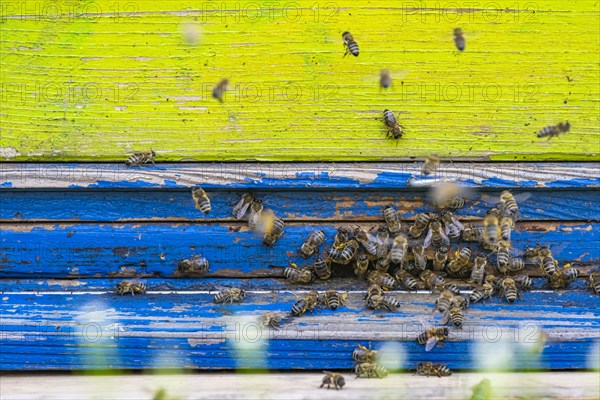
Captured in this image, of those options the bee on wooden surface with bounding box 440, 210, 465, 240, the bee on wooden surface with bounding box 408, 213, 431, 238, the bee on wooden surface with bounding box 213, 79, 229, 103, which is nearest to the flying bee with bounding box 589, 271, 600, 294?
the bee on wooden surface with bounding box 440, 210, 465, 240

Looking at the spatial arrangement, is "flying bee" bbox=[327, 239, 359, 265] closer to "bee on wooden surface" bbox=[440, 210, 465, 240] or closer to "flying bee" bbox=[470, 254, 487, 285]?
"bee on wooden surface" bbox=[440, 210, 465, 240]

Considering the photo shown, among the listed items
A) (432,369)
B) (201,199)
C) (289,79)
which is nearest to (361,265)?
(432,369)

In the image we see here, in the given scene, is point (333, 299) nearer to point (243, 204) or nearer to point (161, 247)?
point (243, 204)

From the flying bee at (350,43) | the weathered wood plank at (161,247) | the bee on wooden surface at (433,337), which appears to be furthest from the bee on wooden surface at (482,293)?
the flying bee at (350,43)

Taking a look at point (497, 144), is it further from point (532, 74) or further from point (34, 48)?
point (34, 48)

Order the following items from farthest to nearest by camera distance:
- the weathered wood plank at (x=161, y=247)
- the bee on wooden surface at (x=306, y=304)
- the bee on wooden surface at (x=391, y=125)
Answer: the weathered wood plank at (x=161, y=247) → the bee on wooden surface at (x=391, y=125) → the bee on wooden surface at (x=306, y=304)

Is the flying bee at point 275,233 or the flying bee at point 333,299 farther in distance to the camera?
the flying bee at point 275,233

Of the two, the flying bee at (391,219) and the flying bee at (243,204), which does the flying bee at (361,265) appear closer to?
the flying bee at (391,219)
